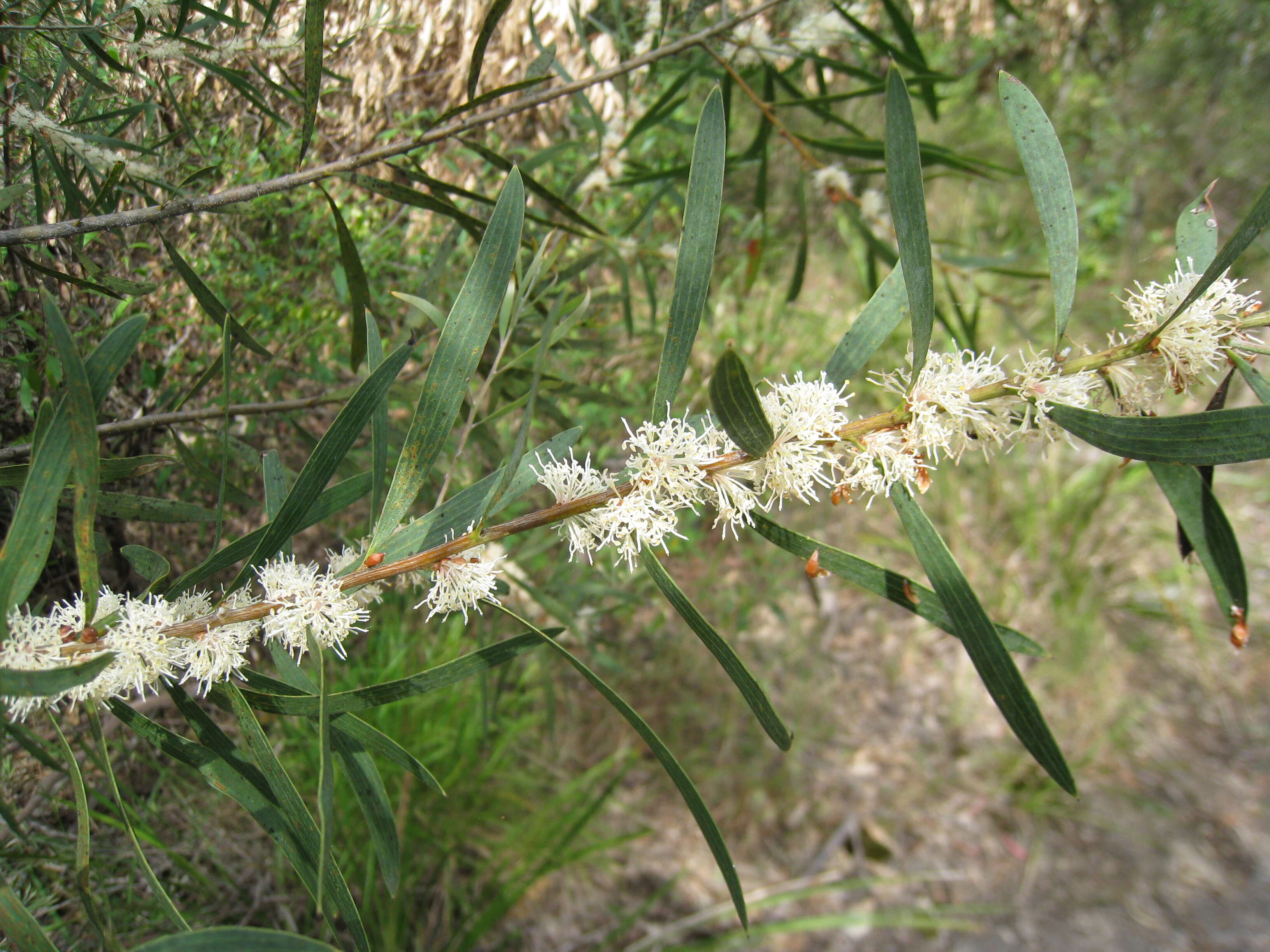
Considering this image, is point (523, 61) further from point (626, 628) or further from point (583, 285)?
point (626, 628)

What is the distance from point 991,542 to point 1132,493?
58 centimetres

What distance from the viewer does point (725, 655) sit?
523 mm

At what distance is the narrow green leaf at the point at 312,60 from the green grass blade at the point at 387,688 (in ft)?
1.45

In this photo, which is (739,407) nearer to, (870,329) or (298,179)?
(870,329)

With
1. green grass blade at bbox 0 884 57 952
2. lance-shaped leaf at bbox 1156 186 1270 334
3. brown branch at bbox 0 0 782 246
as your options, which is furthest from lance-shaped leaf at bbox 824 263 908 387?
green grass blade at bbox 0 884 57 952

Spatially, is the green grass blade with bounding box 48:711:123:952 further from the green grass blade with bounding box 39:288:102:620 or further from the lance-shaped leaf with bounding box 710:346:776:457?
the lance-shaped leaf with bounding box 710:346:776:457

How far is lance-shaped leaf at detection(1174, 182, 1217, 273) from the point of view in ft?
1.88

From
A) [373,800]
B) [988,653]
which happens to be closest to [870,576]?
[988,653]

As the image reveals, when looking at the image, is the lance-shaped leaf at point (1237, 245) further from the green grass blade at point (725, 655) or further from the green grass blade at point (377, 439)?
the green grass blade at point (377, 439)

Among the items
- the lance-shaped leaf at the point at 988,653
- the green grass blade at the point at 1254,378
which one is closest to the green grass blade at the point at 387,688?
the lance-shaped leaf at the point at 988,653

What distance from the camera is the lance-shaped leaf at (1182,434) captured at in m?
0.43

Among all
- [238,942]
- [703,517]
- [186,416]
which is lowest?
[238,942]

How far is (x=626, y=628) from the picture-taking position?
2025mm

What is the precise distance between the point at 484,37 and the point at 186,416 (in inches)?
18.4
